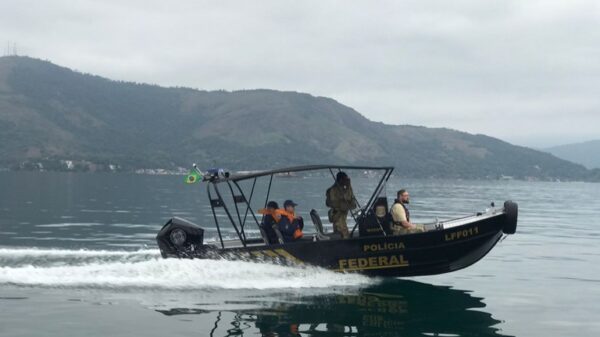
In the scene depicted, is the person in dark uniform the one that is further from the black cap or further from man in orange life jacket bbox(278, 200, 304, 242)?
the black cap

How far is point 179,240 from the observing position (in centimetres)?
1753

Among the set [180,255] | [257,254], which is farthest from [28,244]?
[257,254]

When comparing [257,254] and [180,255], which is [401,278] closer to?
[257,254]

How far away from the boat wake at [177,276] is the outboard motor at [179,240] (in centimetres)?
55

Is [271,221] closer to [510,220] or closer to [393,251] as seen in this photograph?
[393,251]

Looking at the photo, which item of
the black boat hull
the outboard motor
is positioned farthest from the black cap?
the outboard motor

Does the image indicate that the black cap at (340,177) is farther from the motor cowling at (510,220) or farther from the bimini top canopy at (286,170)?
the motor cowling at (510,220)

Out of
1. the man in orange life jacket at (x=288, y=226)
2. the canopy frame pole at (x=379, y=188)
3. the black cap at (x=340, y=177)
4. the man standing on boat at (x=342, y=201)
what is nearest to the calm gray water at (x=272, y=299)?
the man in orange life jacket at (x=288, y=226)

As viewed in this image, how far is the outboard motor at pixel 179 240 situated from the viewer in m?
17.5

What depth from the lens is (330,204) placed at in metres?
17.8

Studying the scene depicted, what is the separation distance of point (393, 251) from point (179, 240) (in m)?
5.26

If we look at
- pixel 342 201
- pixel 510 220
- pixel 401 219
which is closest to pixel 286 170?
pixel 342 201

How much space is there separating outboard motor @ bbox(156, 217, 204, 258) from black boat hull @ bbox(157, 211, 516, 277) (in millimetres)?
720

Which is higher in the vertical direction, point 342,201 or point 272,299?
point 342,201
